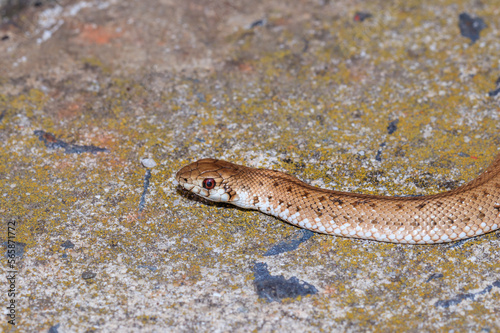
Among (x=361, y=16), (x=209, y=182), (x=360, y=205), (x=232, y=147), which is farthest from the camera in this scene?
(x=361, y=16)

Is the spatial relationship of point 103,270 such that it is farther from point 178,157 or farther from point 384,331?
point 384,331

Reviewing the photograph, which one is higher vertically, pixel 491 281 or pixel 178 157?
pixel 491 281

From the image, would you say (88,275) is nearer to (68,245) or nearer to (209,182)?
(68,245)

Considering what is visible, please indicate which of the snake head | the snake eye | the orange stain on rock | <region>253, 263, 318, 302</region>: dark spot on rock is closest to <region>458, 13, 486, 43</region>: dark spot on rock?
the snake head

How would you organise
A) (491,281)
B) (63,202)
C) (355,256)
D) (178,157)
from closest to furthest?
(491,281) < (355,256) < (63,202) < (178,157)

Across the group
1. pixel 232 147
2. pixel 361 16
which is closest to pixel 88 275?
pixel 232 147

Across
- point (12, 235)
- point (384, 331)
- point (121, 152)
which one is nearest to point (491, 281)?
point (384, 331)
